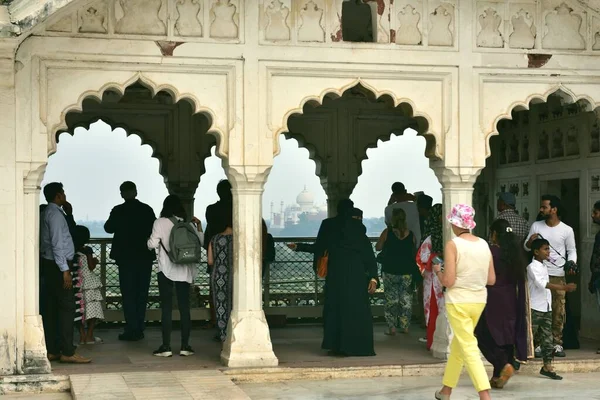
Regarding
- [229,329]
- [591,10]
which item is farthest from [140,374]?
[591,10]

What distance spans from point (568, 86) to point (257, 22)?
Answer: 10.5ft

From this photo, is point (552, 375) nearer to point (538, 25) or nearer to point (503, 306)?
point (503, 306)

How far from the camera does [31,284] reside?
9891 millimetres

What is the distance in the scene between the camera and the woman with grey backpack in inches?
430

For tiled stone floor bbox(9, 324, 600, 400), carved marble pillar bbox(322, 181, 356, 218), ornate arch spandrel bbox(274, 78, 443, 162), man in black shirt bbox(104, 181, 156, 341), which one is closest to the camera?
tiled stone floor bbox(9, 324, 600, 400)

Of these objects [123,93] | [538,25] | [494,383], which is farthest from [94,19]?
[494,383]

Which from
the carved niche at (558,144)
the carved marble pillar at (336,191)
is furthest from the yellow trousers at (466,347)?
the carved marble pillar at (336,191)

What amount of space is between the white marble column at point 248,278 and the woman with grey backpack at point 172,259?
644 millimetres

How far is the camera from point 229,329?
10523 mm

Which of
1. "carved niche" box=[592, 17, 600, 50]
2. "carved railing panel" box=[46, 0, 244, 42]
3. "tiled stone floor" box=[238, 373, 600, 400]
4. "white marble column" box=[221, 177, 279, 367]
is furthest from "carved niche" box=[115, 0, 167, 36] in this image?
"carved niche" box=[592, 17, 600, 50]

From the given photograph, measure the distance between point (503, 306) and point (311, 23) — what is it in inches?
127

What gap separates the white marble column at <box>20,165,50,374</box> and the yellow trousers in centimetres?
→ 367

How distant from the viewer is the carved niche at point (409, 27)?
35.1 feet

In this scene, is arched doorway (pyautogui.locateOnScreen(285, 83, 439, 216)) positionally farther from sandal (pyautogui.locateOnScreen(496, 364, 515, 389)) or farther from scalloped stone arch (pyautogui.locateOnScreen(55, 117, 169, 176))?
sandal (pyautogui.locateOnScreen(496, 364, 515, 389))
